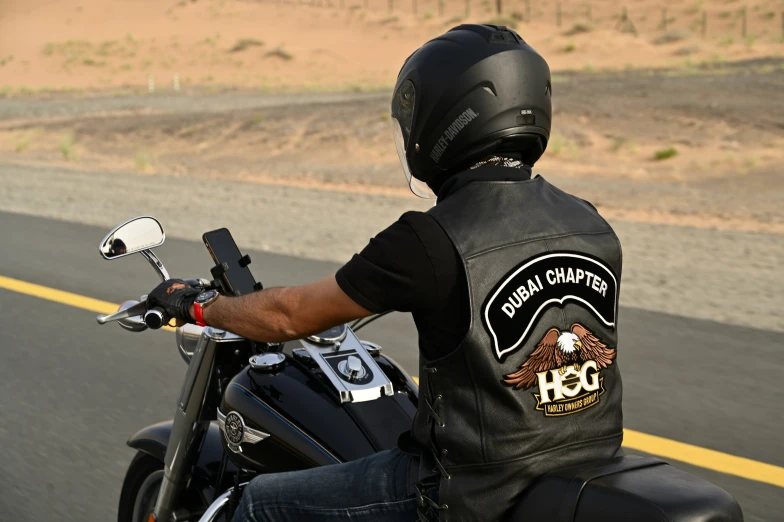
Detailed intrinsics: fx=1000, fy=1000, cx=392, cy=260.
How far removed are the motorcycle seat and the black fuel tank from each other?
23.3 inches

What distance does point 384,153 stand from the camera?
23.3m

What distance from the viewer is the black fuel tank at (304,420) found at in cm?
251

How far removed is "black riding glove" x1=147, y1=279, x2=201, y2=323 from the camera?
2508 mm

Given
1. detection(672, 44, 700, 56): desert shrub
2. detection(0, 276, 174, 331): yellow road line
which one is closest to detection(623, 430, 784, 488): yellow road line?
detection(0, 276, 174, 331): yellow road line

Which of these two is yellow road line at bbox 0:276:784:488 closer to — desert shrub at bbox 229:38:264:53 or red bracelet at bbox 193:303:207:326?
red bracelet at bbox 193:303:207:326

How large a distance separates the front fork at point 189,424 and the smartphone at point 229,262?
193 millimetres

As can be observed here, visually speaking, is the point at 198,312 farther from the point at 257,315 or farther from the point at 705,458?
the point at 705,458

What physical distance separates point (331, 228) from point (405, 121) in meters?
8.46

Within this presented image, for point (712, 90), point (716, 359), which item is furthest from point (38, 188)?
point (712, 90)

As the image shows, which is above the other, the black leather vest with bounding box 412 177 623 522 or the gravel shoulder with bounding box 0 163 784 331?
the black leather vest with bounding box 412 177 623 522

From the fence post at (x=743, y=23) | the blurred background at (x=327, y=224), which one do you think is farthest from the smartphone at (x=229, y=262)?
the fence post at (x=743, y=23)

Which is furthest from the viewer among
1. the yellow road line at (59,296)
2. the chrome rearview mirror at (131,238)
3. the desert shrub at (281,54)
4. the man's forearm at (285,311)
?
the desert shrub at (281,54)

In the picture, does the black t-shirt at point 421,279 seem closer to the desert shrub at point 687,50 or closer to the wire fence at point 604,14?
the desert shrub at point 687,50

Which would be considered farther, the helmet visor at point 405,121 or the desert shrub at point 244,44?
the desert shrub at point 244,44
